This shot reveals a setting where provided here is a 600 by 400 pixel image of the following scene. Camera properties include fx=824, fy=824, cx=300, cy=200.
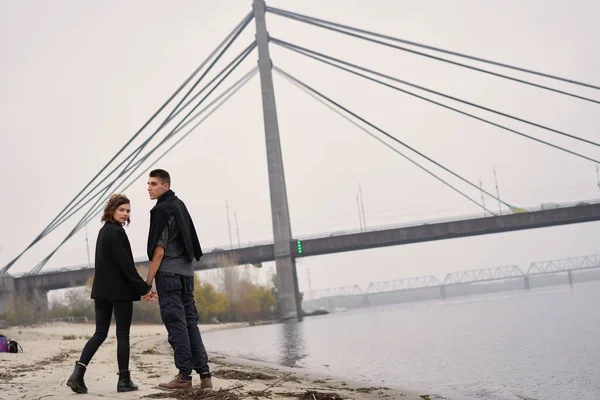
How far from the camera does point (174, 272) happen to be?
26.4 ft

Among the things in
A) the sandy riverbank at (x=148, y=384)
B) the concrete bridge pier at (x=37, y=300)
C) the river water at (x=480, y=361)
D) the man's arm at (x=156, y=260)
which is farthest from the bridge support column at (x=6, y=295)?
the man's arm at (x=156, y=260)

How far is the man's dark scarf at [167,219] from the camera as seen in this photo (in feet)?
26.4

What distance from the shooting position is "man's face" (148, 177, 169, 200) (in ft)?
27.0

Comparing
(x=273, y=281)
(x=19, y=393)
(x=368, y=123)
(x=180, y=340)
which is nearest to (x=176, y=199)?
(x=180, y=340)

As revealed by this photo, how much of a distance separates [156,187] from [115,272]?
95 centimetres

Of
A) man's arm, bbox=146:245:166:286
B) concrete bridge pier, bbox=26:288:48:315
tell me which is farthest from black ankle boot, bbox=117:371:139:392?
concrete bridge pier, bbox=26:288:48:315

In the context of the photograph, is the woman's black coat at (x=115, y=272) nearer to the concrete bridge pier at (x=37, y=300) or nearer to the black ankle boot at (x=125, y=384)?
the black ankle boot at (x=125, y=384)

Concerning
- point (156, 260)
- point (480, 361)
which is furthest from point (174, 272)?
point (480, 361)

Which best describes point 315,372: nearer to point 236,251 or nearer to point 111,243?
point 111,243

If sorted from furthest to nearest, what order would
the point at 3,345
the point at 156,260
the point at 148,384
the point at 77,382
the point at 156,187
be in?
the point at 3,345 < the point at 148,384 < the point at 156,187 < the point at 156,260 < the point at 77,382

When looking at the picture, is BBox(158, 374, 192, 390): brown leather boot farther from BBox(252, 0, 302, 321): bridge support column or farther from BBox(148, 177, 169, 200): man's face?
BBox(252, 0, 302, 321): bridge support column

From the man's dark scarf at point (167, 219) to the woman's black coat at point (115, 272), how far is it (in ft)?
1.03

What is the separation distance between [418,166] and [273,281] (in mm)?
35186

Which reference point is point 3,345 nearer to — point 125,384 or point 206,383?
point 125,384
